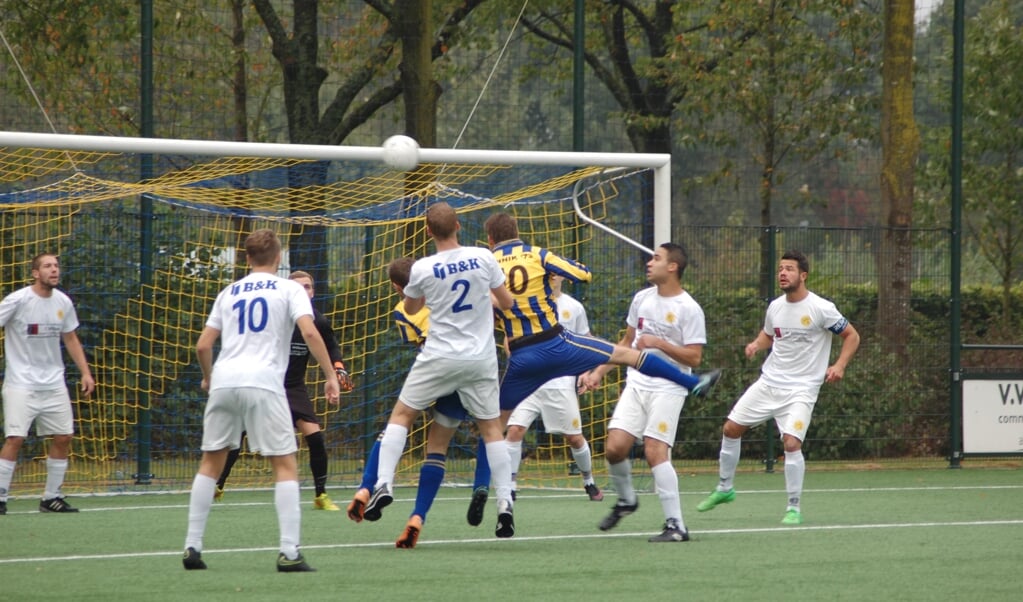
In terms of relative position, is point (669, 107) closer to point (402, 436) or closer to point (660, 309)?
point (660, 309)

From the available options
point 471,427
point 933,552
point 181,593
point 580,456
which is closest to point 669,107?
point 471,427

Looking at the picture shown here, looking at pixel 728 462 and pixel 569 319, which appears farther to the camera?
pixel 569 319

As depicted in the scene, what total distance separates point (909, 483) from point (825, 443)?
2.17m

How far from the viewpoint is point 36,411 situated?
429 inches

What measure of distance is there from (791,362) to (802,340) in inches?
7.6

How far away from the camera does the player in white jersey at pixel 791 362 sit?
10.3 m

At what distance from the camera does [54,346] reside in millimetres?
11055

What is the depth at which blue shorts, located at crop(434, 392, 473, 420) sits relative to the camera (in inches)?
334

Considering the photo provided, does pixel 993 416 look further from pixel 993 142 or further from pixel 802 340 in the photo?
pixel 802 340

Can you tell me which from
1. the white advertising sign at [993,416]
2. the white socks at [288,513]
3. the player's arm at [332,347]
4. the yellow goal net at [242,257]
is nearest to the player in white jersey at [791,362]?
the yellow goal net at [242,257]

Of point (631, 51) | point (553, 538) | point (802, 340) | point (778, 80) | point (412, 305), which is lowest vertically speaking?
point (553, 538)

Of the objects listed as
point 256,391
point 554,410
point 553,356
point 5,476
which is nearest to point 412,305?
point 553,356

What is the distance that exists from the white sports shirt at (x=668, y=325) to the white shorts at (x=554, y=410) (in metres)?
2.56

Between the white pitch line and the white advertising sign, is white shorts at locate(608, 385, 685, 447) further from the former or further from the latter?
the white advertising sign
